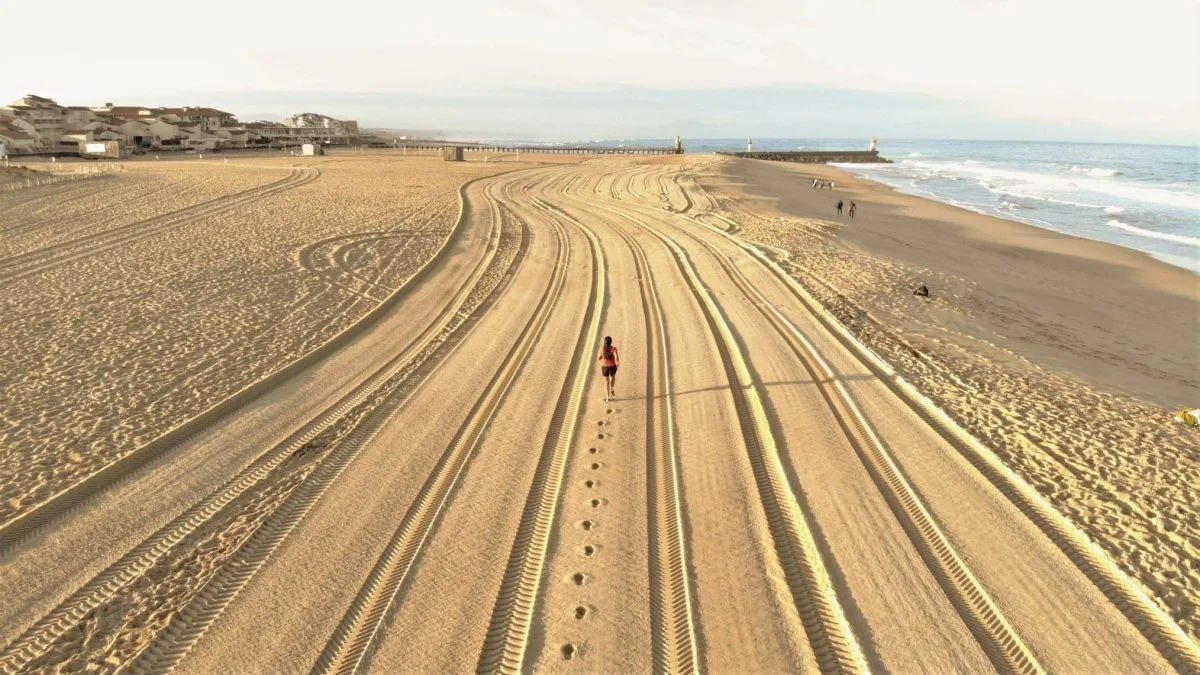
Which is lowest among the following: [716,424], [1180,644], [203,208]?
[1180,644]

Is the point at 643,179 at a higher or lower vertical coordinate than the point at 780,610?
higher

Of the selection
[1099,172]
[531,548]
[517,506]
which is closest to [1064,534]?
[531,548]

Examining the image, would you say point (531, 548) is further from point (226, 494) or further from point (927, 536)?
point (927, 536)

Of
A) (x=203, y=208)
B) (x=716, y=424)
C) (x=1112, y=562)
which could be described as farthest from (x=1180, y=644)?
(x=203, y=208)

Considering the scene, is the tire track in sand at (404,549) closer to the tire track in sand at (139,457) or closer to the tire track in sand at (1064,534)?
the tire track in sand at (139,457)

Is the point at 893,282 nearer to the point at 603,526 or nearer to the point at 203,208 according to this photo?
the point at 603,526

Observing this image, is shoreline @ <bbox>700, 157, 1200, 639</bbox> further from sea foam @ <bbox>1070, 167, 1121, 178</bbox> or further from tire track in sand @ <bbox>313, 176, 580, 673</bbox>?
sea foam @ <bbox>1070, 167, 1121, 178</bbox>

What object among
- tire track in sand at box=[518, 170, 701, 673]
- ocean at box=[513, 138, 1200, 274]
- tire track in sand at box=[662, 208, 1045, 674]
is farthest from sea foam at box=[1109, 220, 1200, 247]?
tire track in sand at box=[518, 170, 701, 673]
